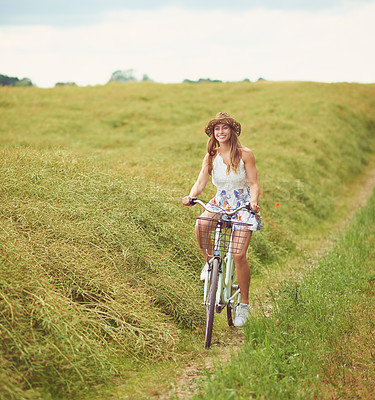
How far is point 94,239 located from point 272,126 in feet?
47.5

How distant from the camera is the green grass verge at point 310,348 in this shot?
3.54m

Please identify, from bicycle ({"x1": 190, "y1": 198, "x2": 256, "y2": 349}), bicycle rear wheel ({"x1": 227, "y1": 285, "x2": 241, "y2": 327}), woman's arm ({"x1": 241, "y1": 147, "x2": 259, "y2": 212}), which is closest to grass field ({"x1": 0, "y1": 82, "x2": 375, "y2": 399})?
bicycle rear wheel ({"x1": 227, "y1": 285, "x2": 241, "y2": 327})

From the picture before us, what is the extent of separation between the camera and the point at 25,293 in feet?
Answer: 12.7

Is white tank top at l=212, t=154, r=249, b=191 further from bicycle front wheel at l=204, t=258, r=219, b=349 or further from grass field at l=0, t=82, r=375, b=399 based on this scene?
grass field at l=0, t=82, r=375, b=399

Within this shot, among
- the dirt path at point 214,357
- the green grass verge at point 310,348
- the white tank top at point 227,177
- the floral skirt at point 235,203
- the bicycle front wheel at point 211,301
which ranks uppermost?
the white tank top at point 227,177

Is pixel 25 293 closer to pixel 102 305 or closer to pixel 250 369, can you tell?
pixel 102 305

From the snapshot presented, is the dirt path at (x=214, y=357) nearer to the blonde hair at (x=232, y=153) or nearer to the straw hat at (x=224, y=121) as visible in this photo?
the blonde hair at (x=232, y=153)

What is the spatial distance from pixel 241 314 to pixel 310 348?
1017 millimetres

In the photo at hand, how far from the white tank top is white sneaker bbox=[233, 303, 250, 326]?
1.31 m

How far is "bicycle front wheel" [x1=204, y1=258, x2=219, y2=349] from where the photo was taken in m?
4.38

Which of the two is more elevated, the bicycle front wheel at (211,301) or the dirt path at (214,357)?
the bicycle front wheel at (211,301)

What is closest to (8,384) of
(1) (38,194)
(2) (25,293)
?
(2) (25,293)

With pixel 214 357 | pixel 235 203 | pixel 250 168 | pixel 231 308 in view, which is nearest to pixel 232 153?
pixel 250 168

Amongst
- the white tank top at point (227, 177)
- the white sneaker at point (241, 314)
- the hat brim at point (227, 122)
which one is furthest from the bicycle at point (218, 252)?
the hat brim at point (227, 122)
